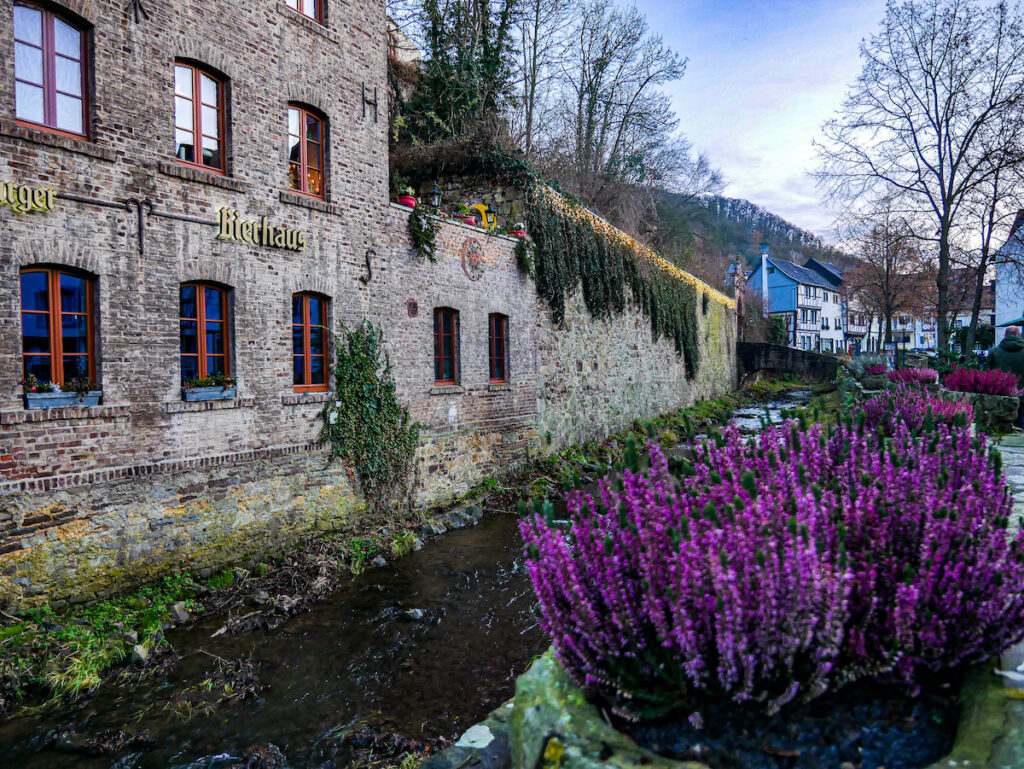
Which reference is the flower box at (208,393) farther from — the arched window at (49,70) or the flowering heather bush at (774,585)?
the flowering heather bush at (774,585)

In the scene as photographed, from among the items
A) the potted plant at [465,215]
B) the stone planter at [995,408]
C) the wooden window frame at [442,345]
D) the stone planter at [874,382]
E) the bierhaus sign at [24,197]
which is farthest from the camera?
the stone planter at [874,382]

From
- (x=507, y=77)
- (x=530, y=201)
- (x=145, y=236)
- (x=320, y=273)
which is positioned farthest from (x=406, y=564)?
(x=507, y=77)

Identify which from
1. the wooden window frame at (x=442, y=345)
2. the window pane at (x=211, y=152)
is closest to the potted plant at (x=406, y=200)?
the wooden window frame at (x=442, y=345)

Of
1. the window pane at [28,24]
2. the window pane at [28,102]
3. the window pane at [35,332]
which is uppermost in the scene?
the window pane at [28,24]

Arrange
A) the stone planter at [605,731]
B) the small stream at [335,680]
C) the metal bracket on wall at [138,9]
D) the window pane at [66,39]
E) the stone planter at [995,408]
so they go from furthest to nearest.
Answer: the stone planter at [995,408] → the metal bracket on wall at [138,9] → the window pane at [66,39] → the small stream at [335,680] → the stone planter at [605,731]

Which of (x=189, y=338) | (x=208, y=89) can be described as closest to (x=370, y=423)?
(x=189, y=338)

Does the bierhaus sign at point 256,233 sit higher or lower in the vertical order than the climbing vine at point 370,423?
higher

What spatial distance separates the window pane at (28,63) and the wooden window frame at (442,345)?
6376 mm

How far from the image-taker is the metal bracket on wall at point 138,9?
7438 mm

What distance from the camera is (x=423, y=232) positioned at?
11039 mm

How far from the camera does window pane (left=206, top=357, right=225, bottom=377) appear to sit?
8312mm

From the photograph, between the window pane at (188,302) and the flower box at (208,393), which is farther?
the window pane at (188,302)

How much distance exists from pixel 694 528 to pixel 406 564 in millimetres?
7416

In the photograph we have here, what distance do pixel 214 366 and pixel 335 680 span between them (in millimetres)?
4457
